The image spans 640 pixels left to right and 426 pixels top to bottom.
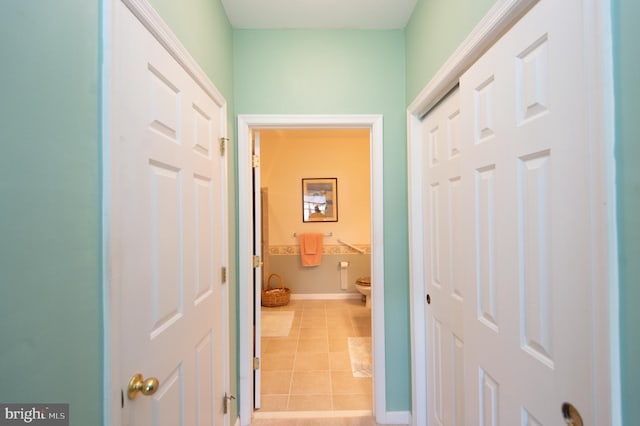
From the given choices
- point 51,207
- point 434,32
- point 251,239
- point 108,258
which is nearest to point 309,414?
point 251,239

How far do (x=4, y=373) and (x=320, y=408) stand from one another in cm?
191

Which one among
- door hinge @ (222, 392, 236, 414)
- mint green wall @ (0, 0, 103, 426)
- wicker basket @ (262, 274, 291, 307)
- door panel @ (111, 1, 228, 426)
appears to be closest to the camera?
mint green wall @ (0, 0, 103, 426)

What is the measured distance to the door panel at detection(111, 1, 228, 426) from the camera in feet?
2.48

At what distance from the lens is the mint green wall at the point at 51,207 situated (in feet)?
1.59

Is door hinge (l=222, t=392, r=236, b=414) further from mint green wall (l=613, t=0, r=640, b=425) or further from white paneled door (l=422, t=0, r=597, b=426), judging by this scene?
mint green wall (l=613, t=0, r=640, b=425)

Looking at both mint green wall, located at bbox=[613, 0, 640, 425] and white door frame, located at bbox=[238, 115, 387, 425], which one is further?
white door frame, located at bbox=[238, 115, 387, 425]

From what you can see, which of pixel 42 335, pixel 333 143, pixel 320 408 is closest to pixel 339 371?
pixel 320 408

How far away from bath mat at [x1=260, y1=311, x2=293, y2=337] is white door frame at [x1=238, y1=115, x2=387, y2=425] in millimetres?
1413

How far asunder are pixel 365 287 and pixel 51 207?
3.79 meters

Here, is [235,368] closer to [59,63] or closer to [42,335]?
[42,335]

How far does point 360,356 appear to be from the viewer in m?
2.65

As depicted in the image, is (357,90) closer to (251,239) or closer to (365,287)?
(251,239)

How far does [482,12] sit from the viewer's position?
3.13 feet

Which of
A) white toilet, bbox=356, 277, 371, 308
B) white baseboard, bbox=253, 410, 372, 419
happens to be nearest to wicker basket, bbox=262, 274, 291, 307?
white toilet, bbox=356, 277, 371, 308
